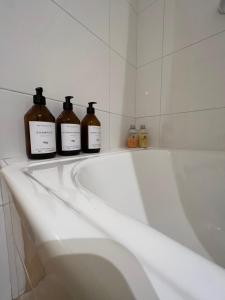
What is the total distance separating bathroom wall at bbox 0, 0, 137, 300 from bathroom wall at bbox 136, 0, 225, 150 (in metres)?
0.11

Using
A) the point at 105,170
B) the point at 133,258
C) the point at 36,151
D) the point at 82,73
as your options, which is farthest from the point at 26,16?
the point at 133,258

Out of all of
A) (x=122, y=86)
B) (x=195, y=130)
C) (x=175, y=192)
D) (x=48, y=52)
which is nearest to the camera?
(x=48, y=52)

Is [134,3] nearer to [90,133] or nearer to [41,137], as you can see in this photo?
[90,133]

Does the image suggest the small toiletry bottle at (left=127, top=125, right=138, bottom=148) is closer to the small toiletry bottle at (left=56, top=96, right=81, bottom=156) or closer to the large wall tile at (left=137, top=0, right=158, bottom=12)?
the small toiletry bottle at (left=56, top=96, right=81, bottom=156)

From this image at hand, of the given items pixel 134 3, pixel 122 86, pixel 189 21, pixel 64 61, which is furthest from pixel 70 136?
pixel 134 3

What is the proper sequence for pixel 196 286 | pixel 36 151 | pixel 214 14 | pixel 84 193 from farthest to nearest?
pixel 214 14
pixel 36 151
pixel 84 193
pixel 196 286

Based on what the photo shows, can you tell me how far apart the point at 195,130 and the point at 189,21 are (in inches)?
21.9

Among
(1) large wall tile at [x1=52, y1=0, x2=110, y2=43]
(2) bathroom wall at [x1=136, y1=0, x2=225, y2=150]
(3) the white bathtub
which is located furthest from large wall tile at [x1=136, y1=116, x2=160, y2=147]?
(1) large wall tile at [x1=52, y1=0, x2=110, y2=43]

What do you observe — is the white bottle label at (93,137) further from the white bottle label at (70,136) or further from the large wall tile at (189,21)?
the large wall tile at (189,21)

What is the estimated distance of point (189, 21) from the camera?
0.78m

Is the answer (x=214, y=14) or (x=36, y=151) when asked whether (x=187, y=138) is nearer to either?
(x=214, y=14)

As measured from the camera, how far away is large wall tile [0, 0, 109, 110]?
0.45 meters

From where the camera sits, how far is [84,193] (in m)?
0.22

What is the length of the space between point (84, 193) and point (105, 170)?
0.99ft
